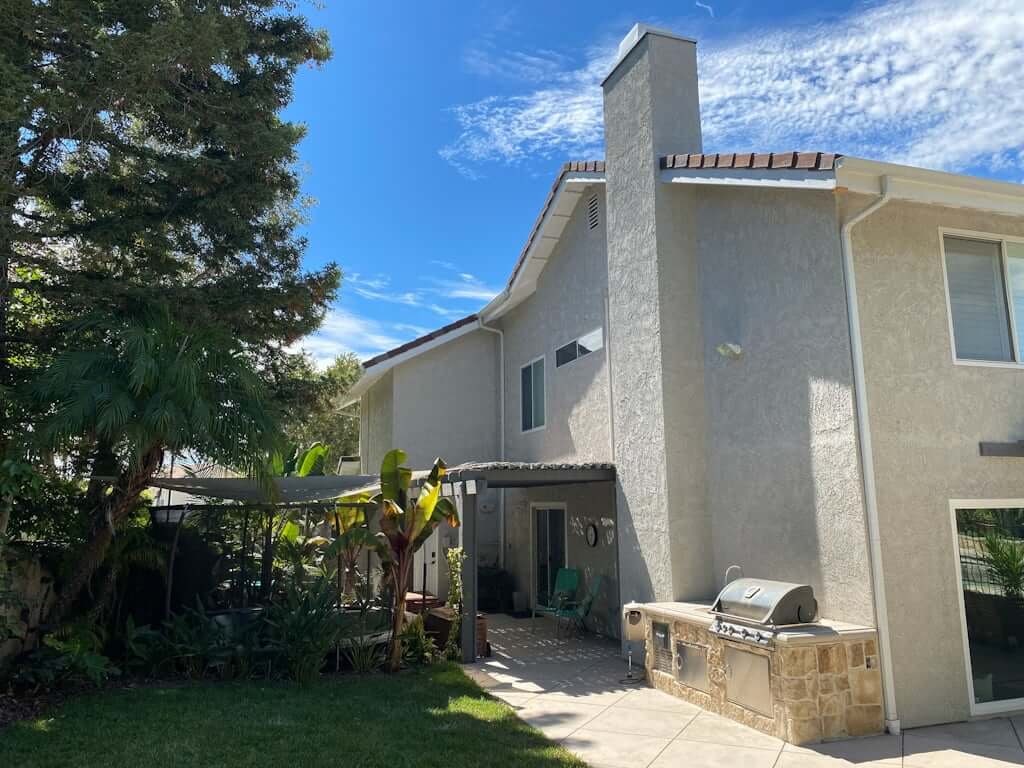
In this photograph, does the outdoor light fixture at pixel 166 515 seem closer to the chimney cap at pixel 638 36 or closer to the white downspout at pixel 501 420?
the white downspout at pixel 501 420

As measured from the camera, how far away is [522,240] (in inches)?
695

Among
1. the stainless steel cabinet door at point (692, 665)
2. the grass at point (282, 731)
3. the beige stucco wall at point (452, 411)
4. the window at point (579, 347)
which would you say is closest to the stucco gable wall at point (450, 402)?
the beige stucco wall at point (452, 411)

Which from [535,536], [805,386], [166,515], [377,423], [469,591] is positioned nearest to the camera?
[805,386]

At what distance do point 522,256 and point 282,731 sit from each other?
39.9 ft

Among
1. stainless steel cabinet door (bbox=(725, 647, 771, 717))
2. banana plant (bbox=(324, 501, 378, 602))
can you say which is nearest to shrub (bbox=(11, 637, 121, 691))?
banana plant (bbox=(324, 501, 378, 602))

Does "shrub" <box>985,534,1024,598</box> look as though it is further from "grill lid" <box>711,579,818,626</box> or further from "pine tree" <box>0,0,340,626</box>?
"pine tree" <box>0,0,340,626</box>

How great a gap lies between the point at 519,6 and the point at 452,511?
10.5 metres

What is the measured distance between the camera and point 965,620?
8602 millimetres

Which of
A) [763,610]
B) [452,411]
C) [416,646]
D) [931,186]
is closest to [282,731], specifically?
[416,646]

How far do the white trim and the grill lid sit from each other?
7.45 metres

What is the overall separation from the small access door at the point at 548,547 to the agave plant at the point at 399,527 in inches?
206

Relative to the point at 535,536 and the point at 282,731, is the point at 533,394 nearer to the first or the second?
the point at 535,536

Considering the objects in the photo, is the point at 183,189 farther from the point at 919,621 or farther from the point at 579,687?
the point at 919,621

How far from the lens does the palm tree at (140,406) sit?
9031 millimetres
